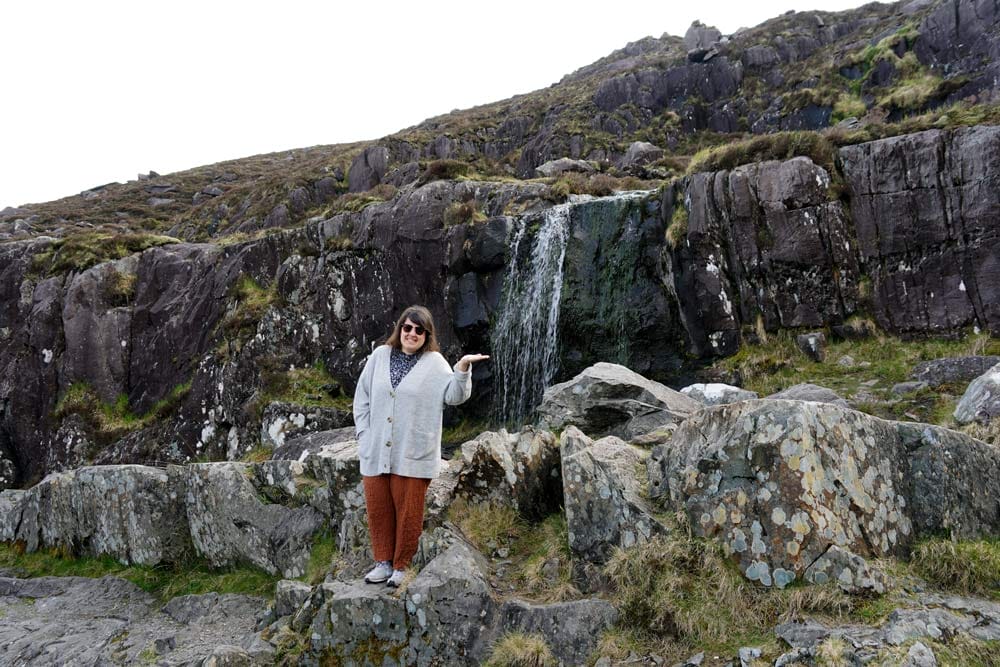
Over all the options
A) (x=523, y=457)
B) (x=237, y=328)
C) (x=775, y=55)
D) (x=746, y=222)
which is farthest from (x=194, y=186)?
(x=523, y=457)

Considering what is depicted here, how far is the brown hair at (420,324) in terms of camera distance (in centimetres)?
677

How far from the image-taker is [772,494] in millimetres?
5750

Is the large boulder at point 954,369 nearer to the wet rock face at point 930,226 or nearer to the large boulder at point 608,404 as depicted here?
the wet rock face at point 930,226

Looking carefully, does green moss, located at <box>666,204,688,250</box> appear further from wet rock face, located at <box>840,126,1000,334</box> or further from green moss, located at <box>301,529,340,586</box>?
green moss, located at <box>301,529,340,586</box>

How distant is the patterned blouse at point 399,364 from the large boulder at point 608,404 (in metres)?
5.59

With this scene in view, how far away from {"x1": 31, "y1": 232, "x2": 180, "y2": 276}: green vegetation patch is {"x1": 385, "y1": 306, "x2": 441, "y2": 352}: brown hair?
1196 inches

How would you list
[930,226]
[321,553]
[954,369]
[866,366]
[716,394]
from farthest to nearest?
[930,226] → [866,366] → [716,394] → [954,369] → [321,553]

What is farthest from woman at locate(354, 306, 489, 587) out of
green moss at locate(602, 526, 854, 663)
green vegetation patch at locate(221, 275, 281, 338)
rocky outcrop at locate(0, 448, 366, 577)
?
green vegetation patch at locate(221, 275, 281, 338)

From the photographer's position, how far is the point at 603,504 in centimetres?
680

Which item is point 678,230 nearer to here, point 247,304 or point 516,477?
point 516,477

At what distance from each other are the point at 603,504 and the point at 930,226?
1575 cm

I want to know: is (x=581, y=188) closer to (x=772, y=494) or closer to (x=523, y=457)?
(x=523, y=457)

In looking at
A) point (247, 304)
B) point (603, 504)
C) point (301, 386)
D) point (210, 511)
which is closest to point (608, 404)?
point (603, 504)

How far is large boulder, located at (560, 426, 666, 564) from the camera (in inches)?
254
